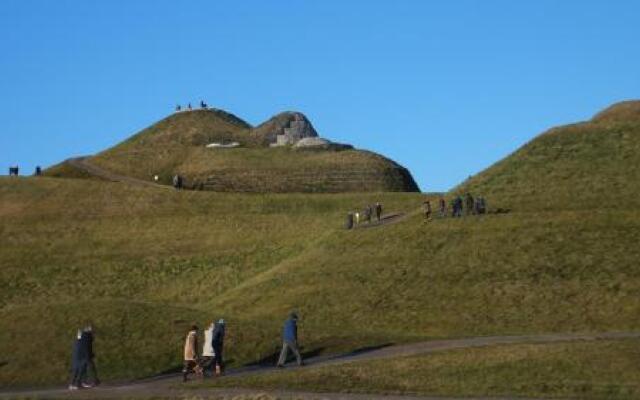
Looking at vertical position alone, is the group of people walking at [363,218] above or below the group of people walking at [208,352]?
above

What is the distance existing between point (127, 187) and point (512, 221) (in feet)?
180

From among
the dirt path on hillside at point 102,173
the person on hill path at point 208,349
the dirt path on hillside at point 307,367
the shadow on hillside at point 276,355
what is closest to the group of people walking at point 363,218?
the dirt path on hillside at point 102,173

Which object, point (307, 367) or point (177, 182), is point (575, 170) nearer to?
point (307, 367)

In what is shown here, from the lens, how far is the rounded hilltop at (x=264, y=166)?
12556cm

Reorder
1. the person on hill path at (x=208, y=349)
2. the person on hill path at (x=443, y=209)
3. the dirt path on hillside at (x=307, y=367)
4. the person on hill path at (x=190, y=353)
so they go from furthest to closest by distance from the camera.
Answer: the person on hill path at (x=443, y=209)
the person on hill path at (x=208, y=349)
the person on hill path at (x=190, y=353)
the dirt path on hillside at (x=307, y=367)

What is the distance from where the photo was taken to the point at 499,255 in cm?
6581

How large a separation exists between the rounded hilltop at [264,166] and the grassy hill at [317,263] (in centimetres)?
1253

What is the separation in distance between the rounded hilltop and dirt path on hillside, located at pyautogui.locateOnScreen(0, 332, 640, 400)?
255 ft

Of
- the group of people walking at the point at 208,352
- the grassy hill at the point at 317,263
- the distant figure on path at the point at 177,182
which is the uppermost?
the distant figure on path at the point at 177,182

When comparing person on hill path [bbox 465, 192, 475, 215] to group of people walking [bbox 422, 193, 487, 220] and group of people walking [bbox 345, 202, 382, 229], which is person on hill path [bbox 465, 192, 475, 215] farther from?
group of people walking [bbox 345, 202, 382, 229]

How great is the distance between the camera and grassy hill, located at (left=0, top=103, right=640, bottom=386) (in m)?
51.1

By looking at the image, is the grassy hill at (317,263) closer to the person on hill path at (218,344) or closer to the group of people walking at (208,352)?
the group of people walking at (208,352)

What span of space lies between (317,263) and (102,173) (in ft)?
213

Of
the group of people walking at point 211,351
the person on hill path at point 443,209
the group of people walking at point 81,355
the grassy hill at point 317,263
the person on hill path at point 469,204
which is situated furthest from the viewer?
the person on hill path at point 443,209
